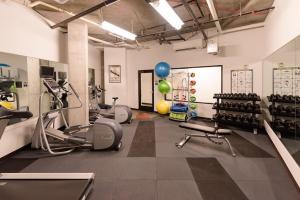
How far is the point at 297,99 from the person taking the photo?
3635 millimetres

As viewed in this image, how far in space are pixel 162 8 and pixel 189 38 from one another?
3.92 meters

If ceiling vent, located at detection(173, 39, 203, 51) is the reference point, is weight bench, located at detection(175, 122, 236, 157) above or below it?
below

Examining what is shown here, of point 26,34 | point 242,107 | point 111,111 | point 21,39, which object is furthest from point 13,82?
point 242,107

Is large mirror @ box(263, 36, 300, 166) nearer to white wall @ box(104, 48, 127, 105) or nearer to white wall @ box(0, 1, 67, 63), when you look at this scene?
white wall @ box(0, 1, 67, 63)

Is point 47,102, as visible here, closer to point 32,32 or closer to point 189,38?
point 32,32

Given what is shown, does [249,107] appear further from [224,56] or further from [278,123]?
[224,56]

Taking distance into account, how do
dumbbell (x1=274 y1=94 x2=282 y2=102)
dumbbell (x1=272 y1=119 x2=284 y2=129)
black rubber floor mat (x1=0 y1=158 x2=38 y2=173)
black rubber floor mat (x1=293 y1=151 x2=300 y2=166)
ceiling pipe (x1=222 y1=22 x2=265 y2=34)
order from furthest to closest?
ceiling pipe (x1=222 y1=22 x2=265 y2=34) → dumbbell (x1=274 y1=94 x2=282 y2=102) → dumbbell (x1=272 y1=119 x2=284 y2=129) → black rubber floor mat (x1=0 y1=158 x2=38 y2=173) → black rubber floor mat (x1=293 y1=151 x2=300 y2=166)

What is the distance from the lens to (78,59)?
5.23 meters

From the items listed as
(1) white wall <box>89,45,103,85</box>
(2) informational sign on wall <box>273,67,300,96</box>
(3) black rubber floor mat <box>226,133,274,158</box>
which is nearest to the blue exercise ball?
(1) white wall <box>89,45,103,85</box>

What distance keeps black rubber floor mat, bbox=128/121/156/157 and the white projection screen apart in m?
2.16

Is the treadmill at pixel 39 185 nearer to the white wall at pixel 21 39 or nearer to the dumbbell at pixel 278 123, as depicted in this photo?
the white wall at pixel 21 39

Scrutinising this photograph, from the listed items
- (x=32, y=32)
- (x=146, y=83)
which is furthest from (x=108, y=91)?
(x=32, y=32)

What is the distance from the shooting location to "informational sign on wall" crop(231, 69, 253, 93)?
18.8 ft

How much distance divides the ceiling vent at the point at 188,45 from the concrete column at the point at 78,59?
3300 millimetres
